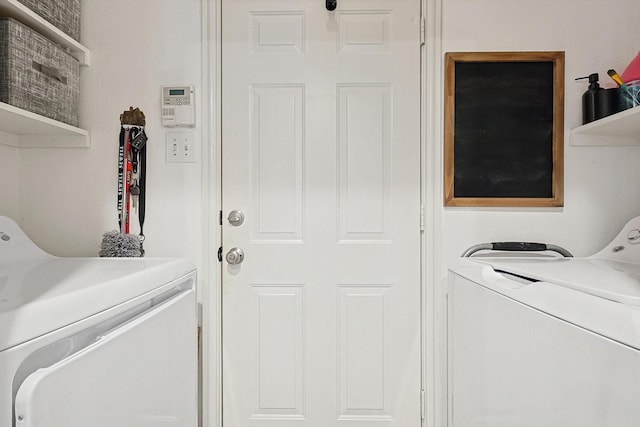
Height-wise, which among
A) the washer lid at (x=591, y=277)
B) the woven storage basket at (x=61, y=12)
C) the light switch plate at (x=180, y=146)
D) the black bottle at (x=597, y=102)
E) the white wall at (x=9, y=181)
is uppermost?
the woven storage basket at (x=61, y=12)

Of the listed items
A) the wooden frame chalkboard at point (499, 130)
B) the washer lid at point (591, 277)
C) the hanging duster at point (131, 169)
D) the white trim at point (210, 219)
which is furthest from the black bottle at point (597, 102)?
the hanging duster at point (131, 169)

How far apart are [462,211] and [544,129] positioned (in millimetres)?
442

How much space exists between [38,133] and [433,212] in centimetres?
154

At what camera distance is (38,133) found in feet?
5.41

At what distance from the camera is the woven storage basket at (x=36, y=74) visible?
130cm

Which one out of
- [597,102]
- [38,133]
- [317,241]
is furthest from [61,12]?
[597,102]

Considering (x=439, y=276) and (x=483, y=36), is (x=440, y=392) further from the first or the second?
(x=483, y=36)

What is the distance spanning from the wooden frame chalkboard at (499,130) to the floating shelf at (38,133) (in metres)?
1.40

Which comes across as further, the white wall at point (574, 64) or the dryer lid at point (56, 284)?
the white wall at point (574, 64)

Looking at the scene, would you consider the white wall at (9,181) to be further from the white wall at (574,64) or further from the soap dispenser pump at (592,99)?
the soap dispenser pump at (592,99)

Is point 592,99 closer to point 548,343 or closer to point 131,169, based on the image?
point 548,343

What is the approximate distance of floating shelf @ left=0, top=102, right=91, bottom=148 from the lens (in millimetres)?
1400

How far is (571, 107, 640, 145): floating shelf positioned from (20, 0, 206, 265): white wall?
1.44 meters

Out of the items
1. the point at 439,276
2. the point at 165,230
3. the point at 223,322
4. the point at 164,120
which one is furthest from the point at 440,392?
the point at 164,120
